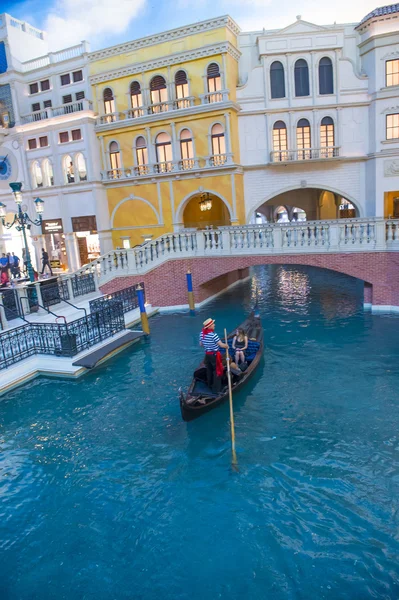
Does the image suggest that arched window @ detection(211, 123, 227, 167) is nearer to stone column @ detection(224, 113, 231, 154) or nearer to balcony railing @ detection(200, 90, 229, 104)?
stone column @ detection(224, 113, 231, 154)

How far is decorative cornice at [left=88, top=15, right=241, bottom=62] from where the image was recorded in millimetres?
18500

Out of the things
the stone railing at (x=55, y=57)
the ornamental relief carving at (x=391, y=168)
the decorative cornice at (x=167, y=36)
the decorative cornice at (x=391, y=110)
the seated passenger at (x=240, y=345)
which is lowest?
the seated passenger at (x=240, y=345)

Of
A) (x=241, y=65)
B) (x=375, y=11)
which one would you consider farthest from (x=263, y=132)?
(x=375, y=11)

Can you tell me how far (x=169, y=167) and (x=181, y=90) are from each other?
3461mm

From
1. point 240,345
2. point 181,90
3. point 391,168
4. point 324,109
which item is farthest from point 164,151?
point 240,345

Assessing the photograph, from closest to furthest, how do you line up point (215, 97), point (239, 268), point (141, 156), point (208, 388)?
point (208, 388), point (239, 268), point (215, 97), point (141, 156)

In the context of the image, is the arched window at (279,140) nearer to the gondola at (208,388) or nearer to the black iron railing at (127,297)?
the black iron railing at (127,297)

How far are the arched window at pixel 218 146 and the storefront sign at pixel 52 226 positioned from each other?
30.9 feet

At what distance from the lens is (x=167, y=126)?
20500 millimetres

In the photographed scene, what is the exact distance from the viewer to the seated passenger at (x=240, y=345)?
33.9ft

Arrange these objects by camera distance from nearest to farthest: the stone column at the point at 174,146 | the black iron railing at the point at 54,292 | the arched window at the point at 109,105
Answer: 1. the black iron railing at the point at 54,292
2. the stone column at the point at 174,146
3. the arched window at the point at 109,105

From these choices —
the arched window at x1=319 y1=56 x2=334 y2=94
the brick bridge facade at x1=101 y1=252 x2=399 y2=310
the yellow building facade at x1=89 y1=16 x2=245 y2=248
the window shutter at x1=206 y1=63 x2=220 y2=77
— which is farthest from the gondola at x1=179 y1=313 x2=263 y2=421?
the window shutter at x1=206 y1=63 x2=220 y2=77

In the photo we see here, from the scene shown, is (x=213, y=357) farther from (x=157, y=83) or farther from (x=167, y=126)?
(x=157, y=83)

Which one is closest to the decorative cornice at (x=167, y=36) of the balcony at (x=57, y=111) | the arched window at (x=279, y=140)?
the balcony at (x=57, y=111)
